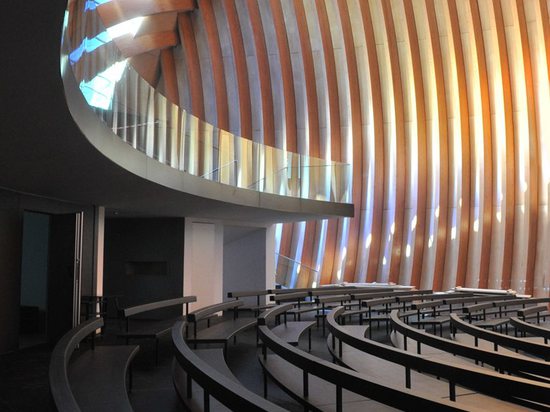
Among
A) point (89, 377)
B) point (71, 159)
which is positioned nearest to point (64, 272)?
point (71, 159)

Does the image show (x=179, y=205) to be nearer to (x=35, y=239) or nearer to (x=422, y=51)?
(x=35, y=239)

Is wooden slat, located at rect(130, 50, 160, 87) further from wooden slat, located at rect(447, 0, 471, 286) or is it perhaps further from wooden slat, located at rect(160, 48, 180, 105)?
wooden slat, located at rect(447, 0, 471, 286)

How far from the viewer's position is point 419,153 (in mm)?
19922

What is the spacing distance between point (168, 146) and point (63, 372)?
5548mm

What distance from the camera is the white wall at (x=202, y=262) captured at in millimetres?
14028

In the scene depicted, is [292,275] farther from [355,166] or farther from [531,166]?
[531,166]

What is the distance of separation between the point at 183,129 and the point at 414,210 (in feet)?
39.9

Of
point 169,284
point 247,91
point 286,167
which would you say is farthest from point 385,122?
point 169,284

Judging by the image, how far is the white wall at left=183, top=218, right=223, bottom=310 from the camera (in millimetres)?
14028

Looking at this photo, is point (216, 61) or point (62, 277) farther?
point (216, 61)

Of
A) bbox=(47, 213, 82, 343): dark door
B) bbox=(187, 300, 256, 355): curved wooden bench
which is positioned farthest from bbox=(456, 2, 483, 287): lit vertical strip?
bbox=(47, 213, 82, 343): dark door

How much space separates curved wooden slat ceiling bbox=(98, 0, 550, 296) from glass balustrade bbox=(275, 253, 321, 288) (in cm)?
14

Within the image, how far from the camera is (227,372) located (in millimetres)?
6242

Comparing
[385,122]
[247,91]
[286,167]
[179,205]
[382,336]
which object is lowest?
[382,336]
